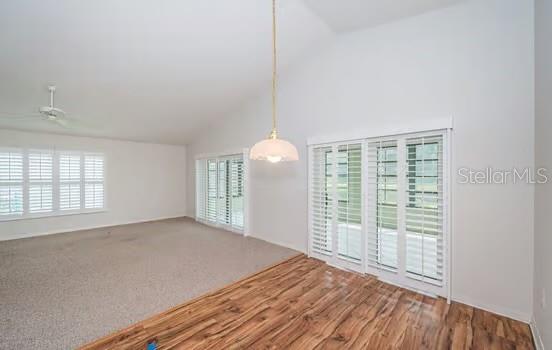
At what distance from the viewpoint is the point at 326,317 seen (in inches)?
90.7

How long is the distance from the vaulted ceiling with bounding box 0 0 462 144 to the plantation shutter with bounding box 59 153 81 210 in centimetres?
99

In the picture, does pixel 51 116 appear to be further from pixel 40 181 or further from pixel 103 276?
pixel 40 181

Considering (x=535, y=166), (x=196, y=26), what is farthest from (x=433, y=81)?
(x=196, y=26)

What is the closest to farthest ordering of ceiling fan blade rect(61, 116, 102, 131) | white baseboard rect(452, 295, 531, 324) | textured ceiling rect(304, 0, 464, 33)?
white baseboard rect(452, 295, 531, 324)
textured ceiling rect(304, 0, 464, 33)
ceiling fan blade rect(61, 116, 102, 131)

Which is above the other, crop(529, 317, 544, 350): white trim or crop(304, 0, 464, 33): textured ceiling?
crop(304, 0, 464, 33): textured ceiling

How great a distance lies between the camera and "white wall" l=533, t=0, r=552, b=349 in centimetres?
172

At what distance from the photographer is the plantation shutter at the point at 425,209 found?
2693 millimetres

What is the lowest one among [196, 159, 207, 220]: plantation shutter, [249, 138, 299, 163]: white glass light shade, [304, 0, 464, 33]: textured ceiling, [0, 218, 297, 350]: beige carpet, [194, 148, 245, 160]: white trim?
[0, 218, 297, 350]: beige carpet

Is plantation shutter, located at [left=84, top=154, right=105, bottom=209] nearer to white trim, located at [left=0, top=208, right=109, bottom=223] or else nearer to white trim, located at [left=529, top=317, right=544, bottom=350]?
white trim, located at [left=0, top=208, right=109, bottom=223]

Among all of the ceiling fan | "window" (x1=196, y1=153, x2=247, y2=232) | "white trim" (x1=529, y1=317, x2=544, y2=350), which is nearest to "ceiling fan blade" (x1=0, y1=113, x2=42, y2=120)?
the ceiling fan

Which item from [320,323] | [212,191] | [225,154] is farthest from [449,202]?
[212,191]

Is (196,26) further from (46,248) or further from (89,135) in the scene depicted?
(46,248)

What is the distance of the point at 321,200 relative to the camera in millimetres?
3771

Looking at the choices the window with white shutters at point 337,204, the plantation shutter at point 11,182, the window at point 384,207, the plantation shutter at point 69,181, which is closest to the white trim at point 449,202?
the window at point 384,207
